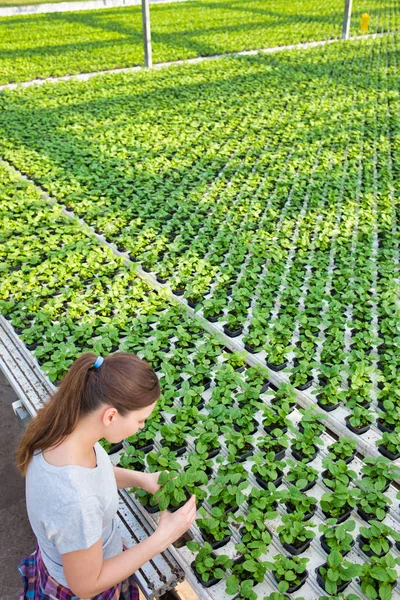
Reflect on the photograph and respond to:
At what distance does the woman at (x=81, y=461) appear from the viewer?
58.1 inches

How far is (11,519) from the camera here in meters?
2.81

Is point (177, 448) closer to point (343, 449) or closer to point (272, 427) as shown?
point (272, 427)

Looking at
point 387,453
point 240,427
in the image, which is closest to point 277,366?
point 240,427

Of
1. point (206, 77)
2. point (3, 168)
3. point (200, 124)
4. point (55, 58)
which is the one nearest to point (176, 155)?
point (200, 124)

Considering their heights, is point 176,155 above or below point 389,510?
above

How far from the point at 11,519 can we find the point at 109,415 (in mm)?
1694

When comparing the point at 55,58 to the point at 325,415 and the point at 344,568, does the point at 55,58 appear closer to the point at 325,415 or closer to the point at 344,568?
the point at 325,415

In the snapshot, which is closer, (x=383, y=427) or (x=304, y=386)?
(x=383, y=427)

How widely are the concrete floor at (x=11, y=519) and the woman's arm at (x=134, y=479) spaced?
3.00 feet

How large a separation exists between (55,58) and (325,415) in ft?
35.5

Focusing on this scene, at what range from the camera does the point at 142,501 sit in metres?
2.34

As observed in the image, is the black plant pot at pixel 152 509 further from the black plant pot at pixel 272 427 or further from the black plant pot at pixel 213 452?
the black plant pot at pixel 272 427

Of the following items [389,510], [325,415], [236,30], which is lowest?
[389,510]

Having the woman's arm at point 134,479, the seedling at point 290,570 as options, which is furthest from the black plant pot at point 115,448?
the seedling at point 290,570
